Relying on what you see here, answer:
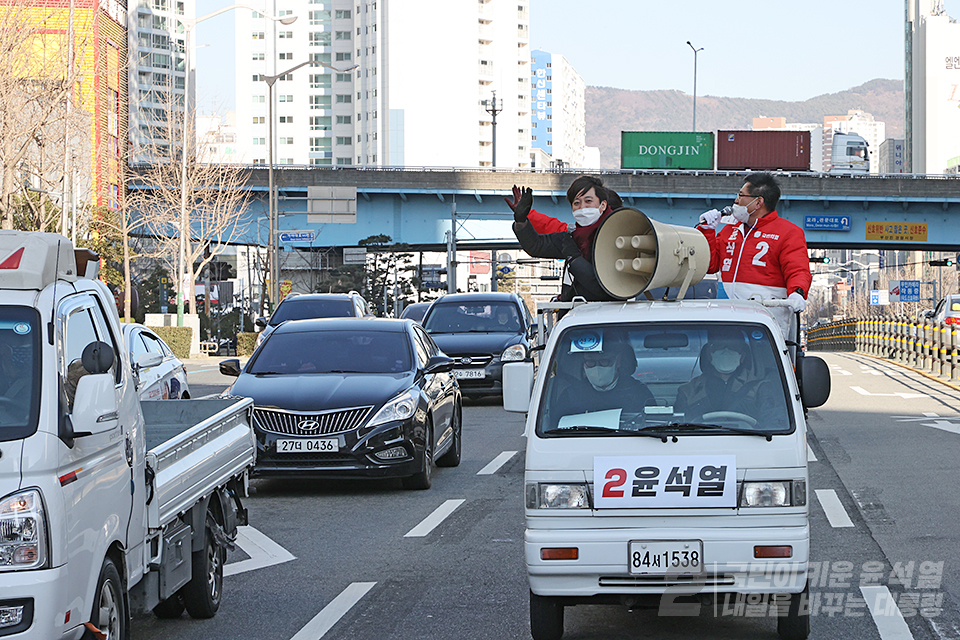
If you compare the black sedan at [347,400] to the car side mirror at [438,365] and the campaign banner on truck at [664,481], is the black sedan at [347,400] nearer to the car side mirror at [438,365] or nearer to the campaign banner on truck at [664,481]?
the car side mirror at [438,365]

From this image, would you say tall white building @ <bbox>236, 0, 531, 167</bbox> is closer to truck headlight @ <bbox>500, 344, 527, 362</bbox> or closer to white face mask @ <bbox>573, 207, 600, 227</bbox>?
truck headlight @ <bbox>500, 344, 527, 362</bbox>

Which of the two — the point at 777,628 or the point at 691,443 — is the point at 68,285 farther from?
the point at 777,628

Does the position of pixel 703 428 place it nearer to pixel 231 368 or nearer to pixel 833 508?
pixel 833 508

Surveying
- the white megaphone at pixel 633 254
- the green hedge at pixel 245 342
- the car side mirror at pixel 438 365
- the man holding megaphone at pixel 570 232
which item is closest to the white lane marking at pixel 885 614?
the white megaphone at pixel 633 254

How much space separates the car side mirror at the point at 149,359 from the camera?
43.9 feet

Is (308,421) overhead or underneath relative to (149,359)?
underneath

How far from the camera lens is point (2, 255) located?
489cm

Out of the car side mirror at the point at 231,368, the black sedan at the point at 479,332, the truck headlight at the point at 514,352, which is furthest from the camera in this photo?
the black sedan at the point at 479,332

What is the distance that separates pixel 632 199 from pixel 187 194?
1886 cm

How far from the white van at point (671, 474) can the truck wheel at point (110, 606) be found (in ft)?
5.63

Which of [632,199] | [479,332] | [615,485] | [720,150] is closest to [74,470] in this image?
[615,485]

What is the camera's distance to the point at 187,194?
5438 centimetres

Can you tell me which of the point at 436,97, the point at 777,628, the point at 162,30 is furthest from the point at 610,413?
the point at 162,30

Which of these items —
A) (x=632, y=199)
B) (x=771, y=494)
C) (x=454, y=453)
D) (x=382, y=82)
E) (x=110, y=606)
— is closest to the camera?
(x=110, y=606)
